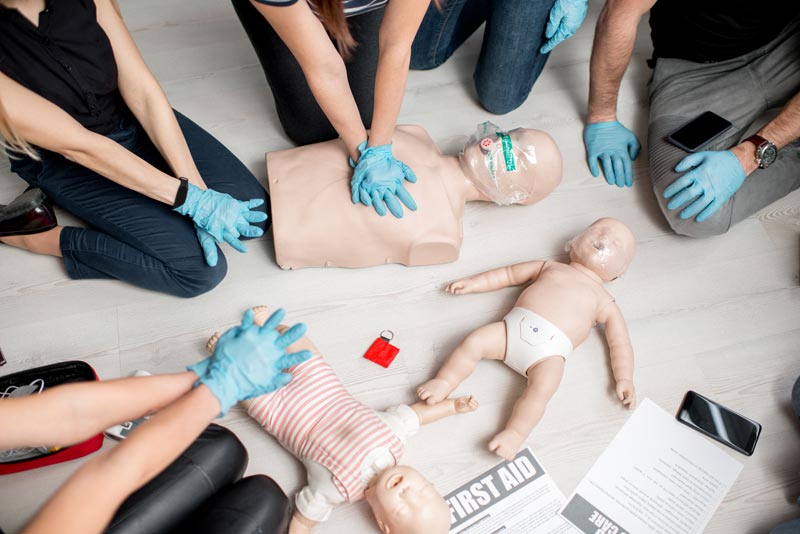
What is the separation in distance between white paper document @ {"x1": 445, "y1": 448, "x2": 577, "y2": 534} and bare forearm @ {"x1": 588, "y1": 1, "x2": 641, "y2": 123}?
123 centimetres

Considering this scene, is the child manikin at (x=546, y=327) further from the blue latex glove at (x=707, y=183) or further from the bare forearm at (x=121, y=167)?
the bare forearm at (x=121, y=167)

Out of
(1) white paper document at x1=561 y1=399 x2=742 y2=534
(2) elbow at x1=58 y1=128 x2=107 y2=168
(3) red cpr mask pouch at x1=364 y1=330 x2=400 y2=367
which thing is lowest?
(1) white paper document at x1=561 y1=399 x2=742 y2=534

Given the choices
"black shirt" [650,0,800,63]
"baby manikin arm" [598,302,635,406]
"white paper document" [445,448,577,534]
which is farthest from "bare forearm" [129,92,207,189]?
"black shirt" [650,0,800,63]

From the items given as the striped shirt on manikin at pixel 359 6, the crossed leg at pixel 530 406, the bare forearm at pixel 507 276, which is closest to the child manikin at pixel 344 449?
the crossed leg at pixel 530 406

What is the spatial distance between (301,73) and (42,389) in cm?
112

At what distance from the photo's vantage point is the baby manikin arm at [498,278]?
1.70m

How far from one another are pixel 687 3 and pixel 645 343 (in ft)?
3.72

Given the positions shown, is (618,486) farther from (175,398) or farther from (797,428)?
(175,398)

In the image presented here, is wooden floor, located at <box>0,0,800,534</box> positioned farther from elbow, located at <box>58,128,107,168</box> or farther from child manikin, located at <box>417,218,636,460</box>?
elbow, located at <box>58,128,107,168</box>

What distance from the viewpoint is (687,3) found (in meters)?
1.87

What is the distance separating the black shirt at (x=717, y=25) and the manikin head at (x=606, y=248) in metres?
0.75

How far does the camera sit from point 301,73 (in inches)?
67.6

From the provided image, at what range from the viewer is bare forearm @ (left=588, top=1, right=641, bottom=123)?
176 cm

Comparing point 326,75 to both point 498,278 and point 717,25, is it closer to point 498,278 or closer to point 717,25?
point 498,278
